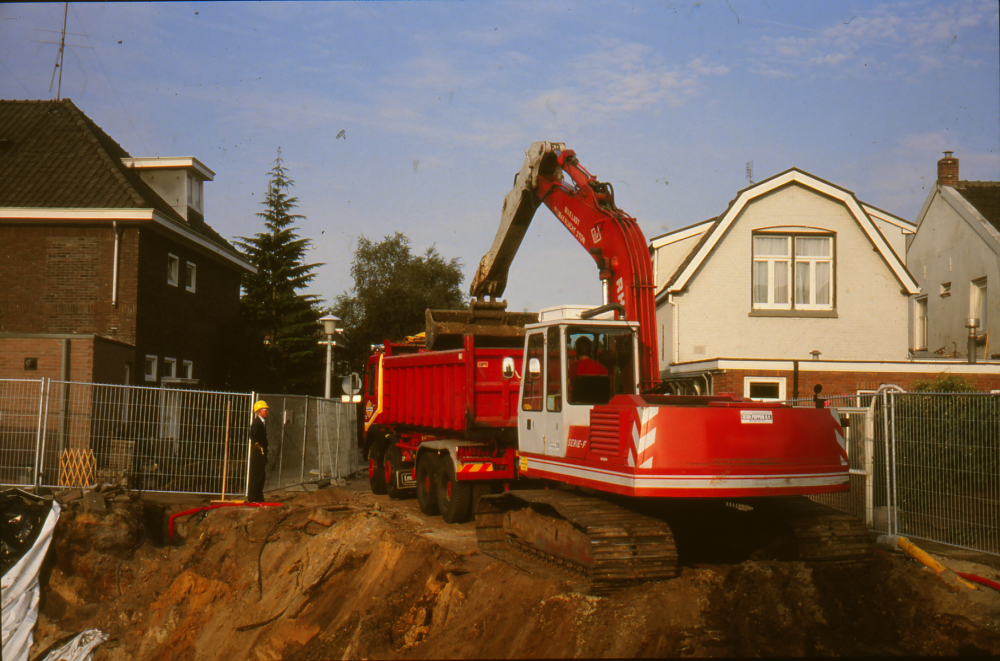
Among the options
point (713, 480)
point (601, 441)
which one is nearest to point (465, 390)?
point (601, 441)

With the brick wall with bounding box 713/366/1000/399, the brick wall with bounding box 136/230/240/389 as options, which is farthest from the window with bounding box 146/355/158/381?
the brick wall with bounding box 713/366/1000/399

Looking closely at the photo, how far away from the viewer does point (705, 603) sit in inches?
261

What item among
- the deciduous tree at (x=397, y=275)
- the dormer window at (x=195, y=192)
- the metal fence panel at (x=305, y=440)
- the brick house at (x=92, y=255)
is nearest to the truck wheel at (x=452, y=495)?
the metal fence panel at (x=305, y=440)

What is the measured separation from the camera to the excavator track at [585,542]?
6945mm

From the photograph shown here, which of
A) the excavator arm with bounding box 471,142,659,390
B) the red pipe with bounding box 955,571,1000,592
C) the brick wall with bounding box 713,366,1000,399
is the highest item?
the excavator arm with bounding box 471,142,659,390

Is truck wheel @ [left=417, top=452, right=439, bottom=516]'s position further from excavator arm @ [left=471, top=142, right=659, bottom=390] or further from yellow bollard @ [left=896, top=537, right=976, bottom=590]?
yellow bollard @ [left=896, top=537, right=976, bottom=590]

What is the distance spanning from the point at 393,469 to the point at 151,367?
9476 millimetres

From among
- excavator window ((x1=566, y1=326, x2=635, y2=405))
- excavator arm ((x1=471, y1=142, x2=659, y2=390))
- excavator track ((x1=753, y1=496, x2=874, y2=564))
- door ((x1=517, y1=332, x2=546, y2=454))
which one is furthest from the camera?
excavator arm ((x1=471, y1=142, x2=659, y2=390))

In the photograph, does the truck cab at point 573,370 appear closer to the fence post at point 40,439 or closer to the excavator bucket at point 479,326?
the excavator bucket at point 479,326

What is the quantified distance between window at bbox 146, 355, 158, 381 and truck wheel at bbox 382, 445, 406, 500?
8698 mm

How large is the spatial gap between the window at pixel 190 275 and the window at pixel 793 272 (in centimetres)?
1560

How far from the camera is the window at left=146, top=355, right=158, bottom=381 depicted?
71.2 feet

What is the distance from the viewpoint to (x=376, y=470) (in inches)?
667

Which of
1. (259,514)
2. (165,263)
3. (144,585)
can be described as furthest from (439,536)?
(165,263)
